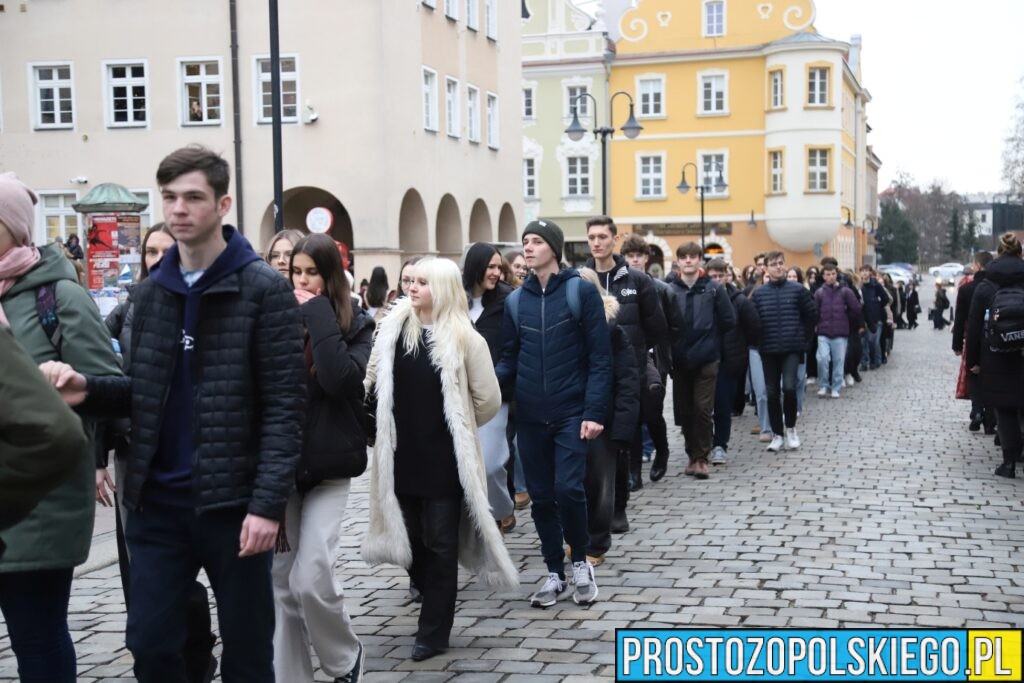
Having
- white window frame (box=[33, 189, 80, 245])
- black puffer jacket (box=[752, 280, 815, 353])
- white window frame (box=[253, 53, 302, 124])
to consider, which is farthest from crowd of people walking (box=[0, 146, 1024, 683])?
white window frame (box=[33, 189, 80, 245])

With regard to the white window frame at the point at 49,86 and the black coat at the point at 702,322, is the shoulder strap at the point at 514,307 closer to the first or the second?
the black coat at the point at 702,322

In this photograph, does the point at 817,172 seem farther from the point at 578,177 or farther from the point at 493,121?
the point at 493,121

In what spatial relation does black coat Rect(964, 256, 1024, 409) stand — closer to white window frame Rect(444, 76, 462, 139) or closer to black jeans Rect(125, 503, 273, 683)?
black jeans Rect(125, 503, 273, 683)

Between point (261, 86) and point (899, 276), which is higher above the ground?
point (261, 86)

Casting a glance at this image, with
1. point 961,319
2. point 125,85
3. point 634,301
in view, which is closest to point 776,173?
point 125,85

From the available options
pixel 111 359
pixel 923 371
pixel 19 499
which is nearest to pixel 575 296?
pixel 111 359

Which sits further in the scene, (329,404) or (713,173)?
(713,173)

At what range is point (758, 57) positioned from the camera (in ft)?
196

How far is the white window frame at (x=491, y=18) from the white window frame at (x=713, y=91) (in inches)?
967

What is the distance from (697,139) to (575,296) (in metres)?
54.7

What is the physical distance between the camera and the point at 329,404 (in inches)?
216

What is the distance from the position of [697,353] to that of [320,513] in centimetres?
729

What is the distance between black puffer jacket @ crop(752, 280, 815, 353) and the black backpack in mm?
2391

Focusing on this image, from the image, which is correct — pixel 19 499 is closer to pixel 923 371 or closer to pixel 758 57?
pixel 923 371
